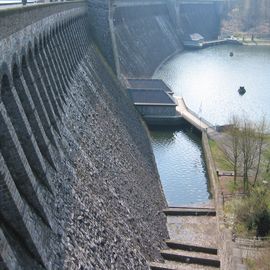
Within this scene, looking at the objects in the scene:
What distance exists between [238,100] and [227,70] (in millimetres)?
22674

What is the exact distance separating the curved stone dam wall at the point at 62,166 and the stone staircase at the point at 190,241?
0.77 metres

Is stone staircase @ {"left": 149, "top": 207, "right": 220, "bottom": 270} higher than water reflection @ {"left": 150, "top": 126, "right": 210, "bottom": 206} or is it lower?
higher

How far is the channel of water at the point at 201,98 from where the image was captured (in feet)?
118

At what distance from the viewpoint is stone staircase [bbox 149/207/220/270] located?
72.0 feet

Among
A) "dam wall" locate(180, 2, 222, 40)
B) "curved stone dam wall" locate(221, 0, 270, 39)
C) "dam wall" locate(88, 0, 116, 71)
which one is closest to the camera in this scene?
"dam wall" locate(88, 0, 116, 71)

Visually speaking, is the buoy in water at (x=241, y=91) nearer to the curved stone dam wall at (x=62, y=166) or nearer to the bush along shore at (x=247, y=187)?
the bush along shore at (x=247, y=187)

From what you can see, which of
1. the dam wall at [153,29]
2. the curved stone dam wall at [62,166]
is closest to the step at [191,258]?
the curved stone dam wall at [62,166]

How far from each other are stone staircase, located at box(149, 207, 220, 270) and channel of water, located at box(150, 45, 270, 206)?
9.81 feet

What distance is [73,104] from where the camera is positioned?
2538 centimetres

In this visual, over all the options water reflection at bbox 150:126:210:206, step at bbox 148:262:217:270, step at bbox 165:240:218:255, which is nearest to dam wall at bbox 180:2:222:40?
water reflection at bbox 150:126:210:206

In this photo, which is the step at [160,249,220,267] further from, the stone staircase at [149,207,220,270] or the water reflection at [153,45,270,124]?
the water reflection at [153,45,270,124]

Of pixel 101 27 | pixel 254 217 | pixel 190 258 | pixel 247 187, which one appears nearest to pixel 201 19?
pixel 101 27

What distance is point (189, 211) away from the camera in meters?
29.3

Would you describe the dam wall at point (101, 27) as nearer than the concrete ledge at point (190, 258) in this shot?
No
